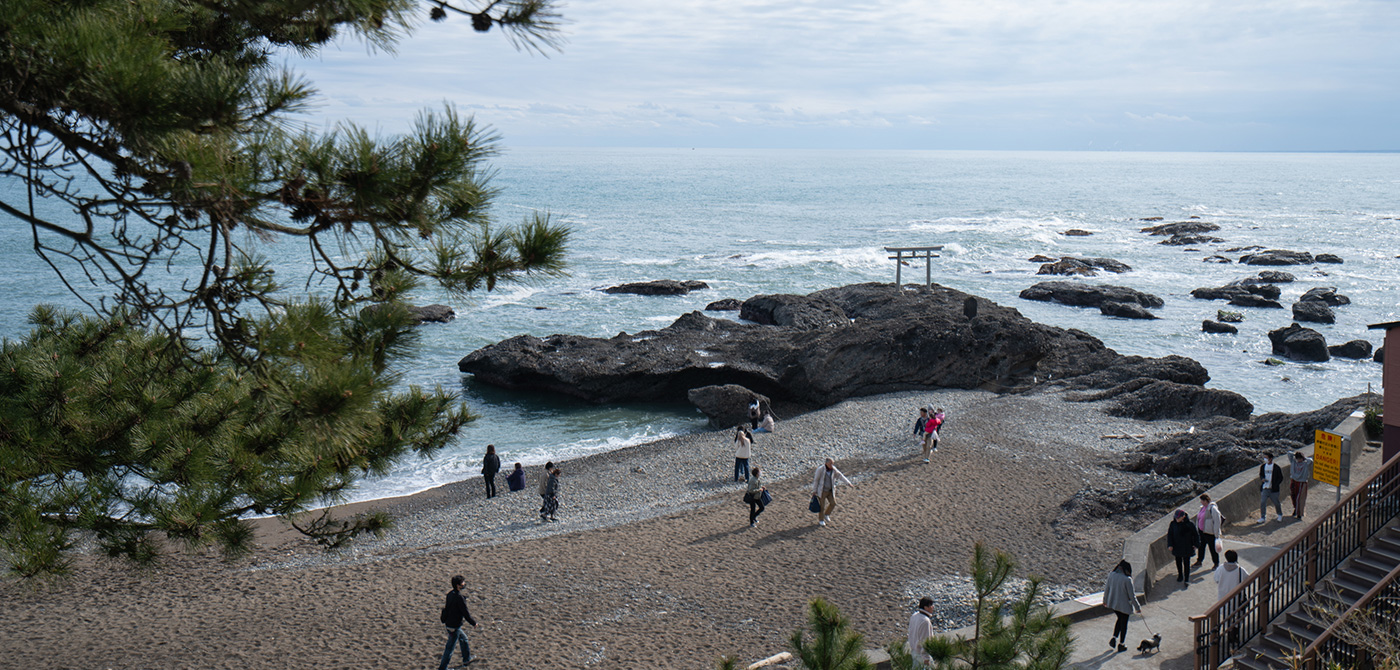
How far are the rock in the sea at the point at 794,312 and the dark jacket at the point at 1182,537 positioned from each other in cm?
2639

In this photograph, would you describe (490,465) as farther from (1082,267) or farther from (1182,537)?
(1082,267)

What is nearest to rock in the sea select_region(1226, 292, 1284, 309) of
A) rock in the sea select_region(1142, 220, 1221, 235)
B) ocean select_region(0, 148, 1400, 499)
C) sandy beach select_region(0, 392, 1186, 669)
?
ocean select_region(0, 148, 1400, 499)

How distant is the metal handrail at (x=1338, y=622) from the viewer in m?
8.66

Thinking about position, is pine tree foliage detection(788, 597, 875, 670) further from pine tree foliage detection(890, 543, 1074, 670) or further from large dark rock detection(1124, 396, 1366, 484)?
large dark rock detection(1124, 396, 1366, 484)

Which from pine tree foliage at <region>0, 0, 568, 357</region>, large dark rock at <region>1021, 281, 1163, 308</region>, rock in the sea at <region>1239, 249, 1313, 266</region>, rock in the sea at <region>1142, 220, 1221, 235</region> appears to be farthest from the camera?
rock in the sea at <region>1142, 220, 1221, 235</region>

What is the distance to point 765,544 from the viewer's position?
53.1 ft

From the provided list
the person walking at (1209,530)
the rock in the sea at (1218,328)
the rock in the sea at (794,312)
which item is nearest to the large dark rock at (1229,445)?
the person walking at (1209,530)

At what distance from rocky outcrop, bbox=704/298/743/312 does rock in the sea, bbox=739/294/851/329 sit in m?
3.57

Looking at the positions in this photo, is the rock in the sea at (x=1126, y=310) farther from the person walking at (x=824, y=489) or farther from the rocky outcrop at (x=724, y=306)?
the person walking at (x=824, y=489)

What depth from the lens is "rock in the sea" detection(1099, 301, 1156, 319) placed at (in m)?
49.0

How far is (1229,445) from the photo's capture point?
1933 cm

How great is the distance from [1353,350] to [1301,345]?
268 cm

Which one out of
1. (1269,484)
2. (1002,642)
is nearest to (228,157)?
(1002,642)

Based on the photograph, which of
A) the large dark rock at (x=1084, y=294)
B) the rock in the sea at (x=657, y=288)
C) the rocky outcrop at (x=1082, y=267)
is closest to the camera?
the large dark rock at (x=1084, y=294)
